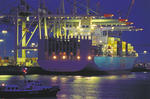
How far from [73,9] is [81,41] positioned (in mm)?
9151

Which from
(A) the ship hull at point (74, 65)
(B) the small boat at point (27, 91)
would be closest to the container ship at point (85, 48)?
(A) the ship hull at point (74, 65)

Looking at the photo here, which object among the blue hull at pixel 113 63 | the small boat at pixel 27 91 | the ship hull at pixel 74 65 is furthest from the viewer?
the blue hull at pixel 113 63

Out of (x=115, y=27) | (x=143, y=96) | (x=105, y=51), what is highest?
(x=115, y=27)

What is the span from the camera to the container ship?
8525cm

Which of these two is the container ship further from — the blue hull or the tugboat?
the tugboat

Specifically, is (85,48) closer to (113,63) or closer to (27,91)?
(113,63)

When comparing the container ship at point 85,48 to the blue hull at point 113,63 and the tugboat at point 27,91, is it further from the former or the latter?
the tugboat at point 27,91

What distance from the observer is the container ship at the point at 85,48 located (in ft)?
280

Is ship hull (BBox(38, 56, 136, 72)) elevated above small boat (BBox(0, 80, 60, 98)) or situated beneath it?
elevated above

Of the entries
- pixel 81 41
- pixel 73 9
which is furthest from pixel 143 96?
pixel 73 9

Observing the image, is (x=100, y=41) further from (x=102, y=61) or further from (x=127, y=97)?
(x=127, y=97)

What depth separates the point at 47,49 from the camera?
8725 centimetres

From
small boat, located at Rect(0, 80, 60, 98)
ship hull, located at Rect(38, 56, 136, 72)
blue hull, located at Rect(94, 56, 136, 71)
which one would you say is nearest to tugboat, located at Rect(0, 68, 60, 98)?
small boat, located at Rect(0, 80, 60, 98)

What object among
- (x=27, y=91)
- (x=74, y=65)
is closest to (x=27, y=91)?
(x=27, y=91)
